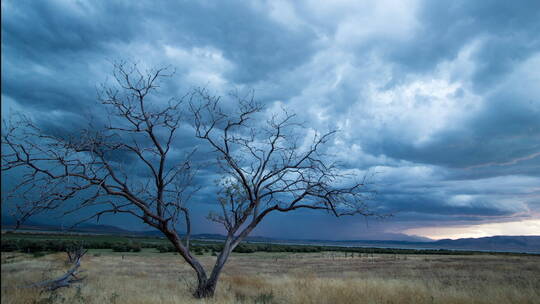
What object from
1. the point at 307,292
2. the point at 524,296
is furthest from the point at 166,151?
the point at 524,296

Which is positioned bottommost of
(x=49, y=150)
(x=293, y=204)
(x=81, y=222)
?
(x=81, y=222)

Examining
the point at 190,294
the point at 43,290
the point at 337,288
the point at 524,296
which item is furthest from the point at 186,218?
the point at 524,296

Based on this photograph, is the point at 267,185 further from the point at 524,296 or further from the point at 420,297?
the point at 524,296

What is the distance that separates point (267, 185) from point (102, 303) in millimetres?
7084

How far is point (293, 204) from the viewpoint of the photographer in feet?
46.7

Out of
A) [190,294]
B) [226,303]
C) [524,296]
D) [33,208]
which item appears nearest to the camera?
[33,208]

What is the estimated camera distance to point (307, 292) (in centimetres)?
1319

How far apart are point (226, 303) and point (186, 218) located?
4373mm

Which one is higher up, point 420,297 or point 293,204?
point 293,204

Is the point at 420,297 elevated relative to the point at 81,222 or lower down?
lower down

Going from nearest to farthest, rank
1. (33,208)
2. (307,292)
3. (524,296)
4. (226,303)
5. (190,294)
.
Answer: (33,208) < (226,303) < (524,296) < (307,292) < (190,294)

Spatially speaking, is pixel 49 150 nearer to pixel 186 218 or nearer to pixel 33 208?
pixel 33 208

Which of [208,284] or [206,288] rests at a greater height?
[208,284]

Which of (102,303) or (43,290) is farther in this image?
(43,290)
